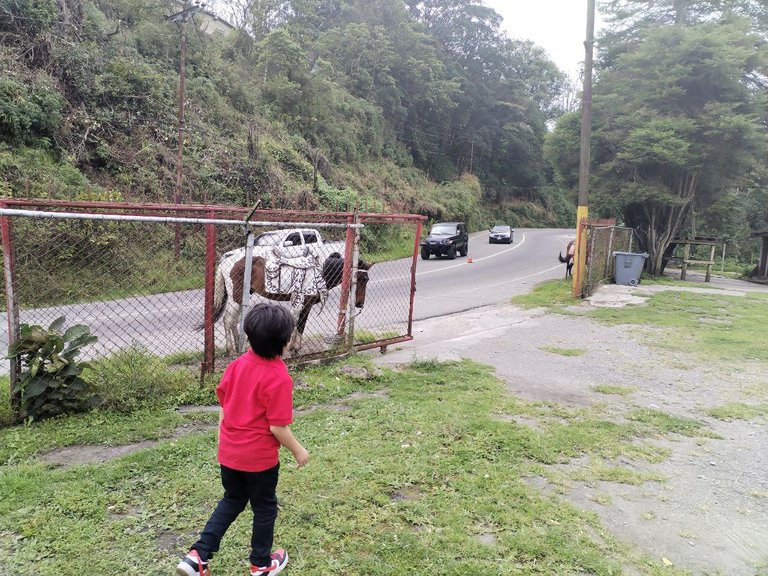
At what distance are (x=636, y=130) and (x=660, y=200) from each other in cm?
264

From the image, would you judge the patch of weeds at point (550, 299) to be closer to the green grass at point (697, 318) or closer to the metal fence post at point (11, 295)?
the green grass at point (697, 318)

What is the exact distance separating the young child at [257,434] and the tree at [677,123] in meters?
18.3

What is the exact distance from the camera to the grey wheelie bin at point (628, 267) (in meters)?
16.0

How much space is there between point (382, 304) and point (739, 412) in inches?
295

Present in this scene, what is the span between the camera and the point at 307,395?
5.18 m

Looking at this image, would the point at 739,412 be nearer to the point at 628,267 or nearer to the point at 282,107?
the point at 628,267

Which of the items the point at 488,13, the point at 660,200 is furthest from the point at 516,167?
the point at 660,200

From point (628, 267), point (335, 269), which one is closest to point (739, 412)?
point (335, 269)

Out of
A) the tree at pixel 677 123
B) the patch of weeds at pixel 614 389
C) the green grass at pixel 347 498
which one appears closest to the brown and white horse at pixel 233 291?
the green grass at pixel 347 498

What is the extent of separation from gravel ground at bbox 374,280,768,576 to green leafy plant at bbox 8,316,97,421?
3.54 meters

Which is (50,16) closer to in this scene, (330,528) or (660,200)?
(330,528)

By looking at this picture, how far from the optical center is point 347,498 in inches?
130

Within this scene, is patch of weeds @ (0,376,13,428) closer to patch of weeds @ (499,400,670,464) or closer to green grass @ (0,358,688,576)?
green grass @ (0,358,688,576)

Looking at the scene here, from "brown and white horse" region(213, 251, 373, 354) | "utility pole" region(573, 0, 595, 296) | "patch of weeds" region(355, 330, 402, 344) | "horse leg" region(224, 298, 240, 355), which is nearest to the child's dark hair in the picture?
"brown and white horse" region(213, 251, 373, 354)
